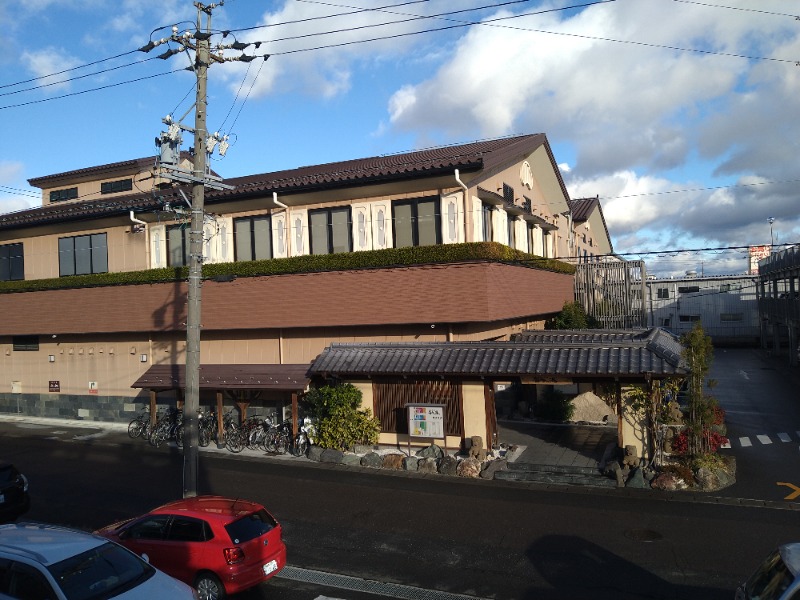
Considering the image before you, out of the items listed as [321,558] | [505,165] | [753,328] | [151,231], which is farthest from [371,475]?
[753,328]

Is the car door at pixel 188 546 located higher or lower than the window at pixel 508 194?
lower

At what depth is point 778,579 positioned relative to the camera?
6.58m

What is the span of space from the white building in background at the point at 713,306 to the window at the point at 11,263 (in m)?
46.7

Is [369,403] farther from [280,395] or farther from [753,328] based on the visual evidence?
[753,328]

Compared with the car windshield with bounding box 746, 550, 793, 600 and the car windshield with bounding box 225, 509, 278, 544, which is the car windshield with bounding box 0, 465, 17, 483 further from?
the car windshield with bounding box 746, 550, 793, 600

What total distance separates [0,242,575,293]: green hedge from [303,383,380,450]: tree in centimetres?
428

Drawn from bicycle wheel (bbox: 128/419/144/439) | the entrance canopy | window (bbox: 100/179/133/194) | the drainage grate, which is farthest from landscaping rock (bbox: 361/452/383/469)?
window (bbox: 100/179/133/194)

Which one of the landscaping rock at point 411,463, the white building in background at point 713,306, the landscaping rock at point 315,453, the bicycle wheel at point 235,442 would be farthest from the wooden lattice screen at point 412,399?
the white building in background at point 713,306

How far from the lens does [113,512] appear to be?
51.5 feet

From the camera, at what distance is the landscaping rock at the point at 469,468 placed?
58.4 ft

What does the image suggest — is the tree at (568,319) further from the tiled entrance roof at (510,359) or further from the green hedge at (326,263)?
the tiled entrance roof at (510,359)

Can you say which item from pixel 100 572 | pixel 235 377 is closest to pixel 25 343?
pixel 235 377

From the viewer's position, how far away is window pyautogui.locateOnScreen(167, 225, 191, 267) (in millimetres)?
26484

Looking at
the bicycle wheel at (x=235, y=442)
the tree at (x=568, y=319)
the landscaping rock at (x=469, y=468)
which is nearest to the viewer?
the landscaping rock at (x=469, y=468)
